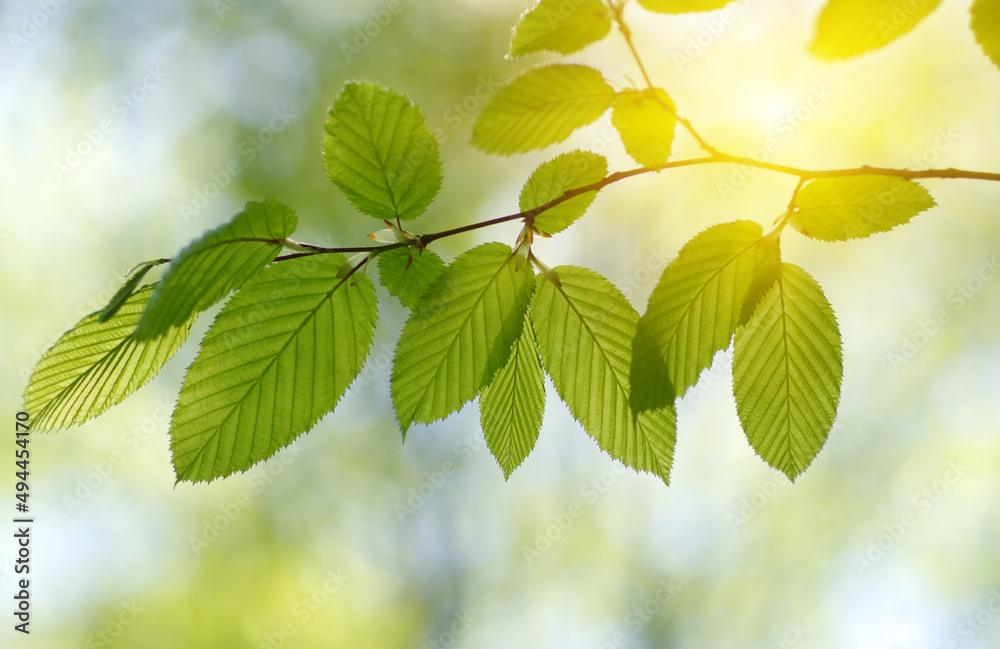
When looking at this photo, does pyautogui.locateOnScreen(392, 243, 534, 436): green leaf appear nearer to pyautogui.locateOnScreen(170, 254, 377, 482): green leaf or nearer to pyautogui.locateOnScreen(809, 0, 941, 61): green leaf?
pyautogui.locateOnScreen(170, 254, 377, 482): green leaf

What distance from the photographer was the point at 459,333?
52 centimetres

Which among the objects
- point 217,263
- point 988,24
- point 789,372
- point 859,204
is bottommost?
point 789,372

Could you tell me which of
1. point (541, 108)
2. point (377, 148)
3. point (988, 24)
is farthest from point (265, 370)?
point (988, 24)

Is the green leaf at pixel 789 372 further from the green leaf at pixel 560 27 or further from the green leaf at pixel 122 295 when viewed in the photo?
the green leaf at pixel 122 295

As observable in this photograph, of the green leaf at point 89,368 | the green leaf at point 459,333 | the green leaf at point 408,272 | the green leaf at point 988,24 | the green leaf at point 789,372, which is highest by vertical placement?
the green leaf at point 89,368

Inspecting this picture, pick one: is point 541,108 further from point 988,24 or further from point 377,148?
point 988,24

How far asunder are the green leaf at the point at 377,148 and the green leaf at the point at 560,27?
105mm

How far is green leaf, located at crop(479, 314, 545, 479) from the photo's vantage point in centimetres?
56

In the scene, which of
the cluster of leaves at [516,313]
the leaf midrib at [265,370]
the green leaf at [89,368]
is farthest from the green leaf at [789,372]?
the green leaf at [89,368]

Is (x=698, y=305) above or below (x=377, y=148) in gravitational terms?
below

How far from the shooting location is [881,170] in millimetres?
473

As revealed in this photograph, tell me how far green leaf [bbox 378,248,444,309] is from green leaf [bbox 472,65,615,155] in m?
0.12

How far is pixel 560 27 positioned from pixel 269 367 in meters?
0.38

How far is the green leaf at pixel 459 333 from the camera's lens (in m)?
0.51
